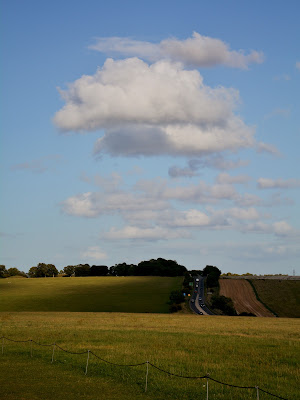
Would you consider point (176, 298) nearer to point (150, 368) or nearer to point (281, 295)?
point (281, 295)

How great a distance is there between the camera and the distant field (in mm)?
121400

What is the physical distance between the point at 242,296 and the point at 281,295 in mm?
12556

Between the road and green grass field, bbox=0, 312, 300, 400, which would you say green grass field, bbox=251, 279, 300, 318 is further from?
green grass field, bbox=0, 312, 300, 400

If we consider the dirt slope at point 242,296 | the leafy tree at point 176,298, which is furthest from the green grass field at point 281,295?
the leafy tree at point 176,298

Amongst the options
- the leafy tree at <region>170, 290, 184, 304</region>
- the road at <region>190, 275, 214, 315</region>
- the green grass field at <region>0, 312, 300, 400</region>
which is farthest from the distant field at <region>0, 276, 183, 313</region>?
the green grass field at <region>0, 312, 300, 400</region>

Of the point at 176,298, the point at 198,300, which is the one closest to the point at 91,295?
the point at 176,298

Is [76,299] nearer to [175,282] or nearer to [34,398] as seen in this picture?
[175,282]

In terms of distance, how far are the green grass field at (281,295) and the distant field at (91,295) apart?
28188mm

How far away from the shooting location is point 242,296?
144125 mm

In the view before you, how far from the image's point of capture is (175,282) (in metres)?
173

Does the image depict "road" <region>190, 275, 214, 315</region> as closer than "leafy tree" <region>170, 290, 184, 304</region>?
Yes

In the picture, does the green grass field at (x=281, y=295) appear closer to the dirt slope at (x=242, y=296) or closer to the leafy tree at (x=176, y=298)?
the dirt slope at (x=242, y=296)

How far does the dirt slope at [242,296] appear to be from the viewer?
125319 millimetres

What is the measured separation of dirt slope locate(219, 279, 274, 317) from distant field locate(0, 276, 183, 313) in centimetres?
1677
